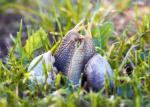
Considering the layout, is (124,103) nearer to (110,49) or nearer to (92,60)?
(92,60)

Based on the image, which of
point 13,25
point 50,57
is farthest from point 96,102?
point 13,25

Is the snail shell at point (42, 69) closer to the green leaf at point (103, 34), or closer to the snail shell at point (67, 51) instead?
the snail shell at point (67, 51)

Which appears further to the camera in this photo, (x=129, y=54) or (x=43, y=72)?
(x=129, y=54)

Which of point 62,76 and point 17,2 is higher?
A: point 17,2

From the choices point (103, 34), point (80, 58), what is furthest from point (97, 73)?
point (103, 34)

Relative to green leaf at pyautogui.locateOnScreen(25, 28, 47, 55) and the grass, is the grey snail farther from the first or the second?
green leaf at pyautogui.locateOnScreen(25, 28, 47, 55)

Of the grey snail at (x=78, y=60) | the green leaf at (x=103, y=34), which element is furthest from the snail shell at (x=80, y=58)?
the green leaf at (x=103, y=34)

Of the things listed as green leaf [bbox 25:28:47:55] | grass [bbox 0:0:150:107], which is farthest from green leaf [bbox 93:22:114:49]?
green leaf [bbox 25:28:47:55]
